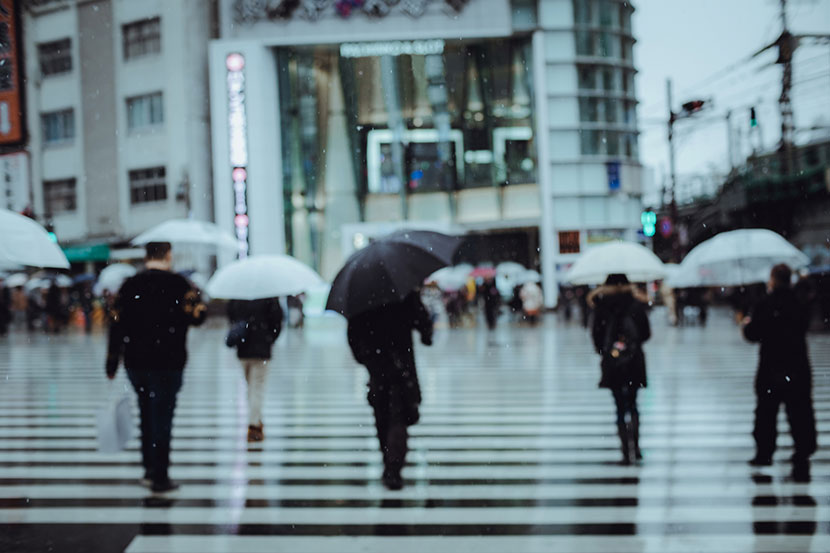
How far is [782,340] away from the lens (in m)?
6.16

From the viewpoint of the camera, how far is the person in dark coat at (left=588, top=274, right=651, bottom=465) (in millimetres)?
6410

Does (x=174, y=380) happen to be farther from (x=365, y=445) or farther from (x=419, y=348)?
(x=419, y=348)

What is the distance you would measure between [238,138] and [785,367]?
3272 cm

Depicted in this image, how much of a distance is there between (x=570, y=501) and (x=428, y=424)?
3.56 meters

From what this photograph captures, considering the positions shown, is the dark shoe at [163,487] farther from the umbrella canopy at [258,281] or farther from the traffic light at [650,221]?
the traffic light at [650,221]

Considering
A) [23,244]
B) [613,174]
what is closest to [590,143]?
[613,174]

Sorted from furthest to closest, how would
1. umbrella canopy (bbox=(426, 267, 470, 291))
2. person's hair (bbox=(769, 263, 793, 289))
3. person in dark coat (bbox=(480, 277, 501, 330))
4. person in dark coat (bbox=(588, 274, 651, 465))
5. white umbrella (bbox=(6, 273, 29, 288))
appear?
white umbrella (bbox=(6, 273, 29, 288))
umbrella canopy (bbox=(426, 267, 470, 291))
person in dark coat (bbox=(480, 277, 501, 330))
person in dark coat (bbox=(588, 274, 651, 465))
person's hair (bbox=(769, 263, 793, 289))

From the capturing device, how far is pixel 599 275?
7316 millimetres

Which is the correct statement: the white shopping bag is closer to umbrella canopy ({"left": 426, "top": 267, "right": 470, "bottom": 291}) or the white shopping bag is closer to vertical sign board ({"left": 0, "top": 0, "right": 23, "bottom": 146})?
vertical sign board ({"left": 0, "top": 0, "right": 23, "bottom": 146})

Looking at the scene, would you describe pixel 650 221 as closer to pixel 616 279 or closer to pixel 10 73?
pixel 616 279

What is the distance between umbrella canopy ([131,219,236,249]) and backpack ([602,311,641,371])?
405 centimetres

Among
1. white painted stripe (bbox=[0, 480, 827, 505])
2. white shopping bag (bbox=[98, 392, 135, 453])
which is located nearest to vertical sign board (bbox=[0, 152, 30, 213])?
white shopping bag (bbox=[98, 392, 135, 453])

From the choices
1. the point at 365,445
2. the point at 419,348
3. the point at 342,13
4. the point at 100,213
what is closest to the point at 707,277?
the point at 419,348

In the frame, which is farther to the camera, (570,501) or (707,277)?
(707,277)
